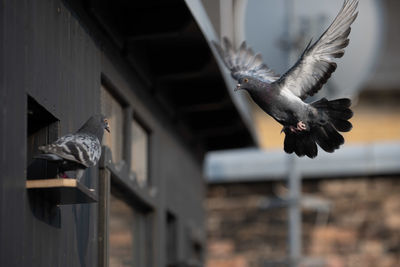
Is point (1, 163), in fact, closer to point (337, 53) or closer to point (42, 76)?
point (42, 76)

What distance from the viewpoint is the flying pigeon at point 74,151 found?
20.1ft

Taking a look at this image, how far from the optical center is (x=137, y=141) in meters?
9.85

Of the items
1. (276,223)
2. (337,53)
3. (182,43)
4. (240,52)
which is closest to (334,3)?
(276,223)

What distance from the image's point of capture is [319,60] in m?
7.46

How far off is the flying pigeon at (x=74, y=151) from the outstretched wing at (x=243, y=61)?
6.89 ft

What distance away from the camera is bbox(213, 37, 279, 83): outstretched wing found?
8.43 m

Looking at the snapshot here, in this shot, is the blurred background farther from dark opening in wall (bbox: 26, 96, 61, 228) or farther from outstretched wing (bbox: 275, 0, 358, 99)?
dark opening in wall (bbox: 26, 96, 61, 228)

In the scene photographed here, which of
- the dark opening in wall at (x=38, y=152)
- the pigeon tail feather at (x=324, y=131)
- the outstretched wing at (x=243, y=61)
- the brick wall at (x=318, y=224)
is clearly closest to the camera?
the dark opening in wall at (x=38, y=152)

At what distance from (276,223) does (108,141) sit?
33.8 feet

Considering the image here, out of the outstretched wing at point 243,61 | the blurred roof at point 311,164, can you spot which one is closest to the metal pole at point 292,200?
the blurred roof at point 311,164

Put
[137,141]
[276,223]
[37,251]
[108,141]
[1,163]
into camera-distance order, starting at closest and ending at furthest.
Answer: [1,163]
[37,251]
[108,141]
[137,141]
[276,223]

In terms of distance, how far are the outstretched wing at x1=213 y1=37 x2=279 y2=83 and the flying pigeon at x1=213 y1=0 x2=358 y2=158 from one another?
82 centimetres

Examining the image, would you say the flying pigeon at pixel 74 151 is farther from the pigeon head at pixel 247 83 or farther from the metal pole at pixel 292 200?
the metal pole at pixel 292 200

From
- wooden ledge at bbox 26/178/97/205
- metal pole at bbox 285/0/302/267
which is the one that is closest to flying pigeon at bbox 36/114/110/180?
wooden ledge at bbox 26/178/97/205
